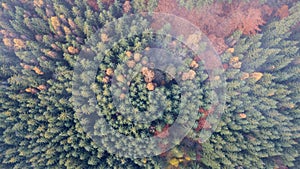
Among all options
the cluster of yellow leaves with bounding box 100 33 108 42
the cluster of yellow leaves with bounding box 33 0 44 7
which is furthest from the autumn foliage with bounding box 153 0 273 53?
the cluster of yellow leaves with bounding box 33 0 44 7

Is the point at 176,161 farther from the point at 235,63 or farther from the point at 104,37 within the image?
the point at 104,37

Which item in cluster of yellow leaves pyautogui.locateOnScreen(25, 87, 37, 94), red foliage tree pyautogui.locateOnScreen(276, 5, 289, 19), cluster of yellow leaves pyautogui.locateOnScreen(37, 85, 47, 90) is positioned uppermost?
red foliage tree pyautogui.locateOnScreen(276, 5, 289, 19)

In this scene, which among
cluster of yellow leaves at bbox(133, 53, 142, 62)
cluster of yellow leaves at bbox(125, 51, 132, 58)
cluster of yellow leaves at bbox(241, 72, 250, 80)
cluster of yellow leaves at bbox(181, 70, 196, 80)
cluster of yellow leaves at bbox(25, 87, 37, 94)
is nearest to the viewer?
cluster of yellow leaves at bbox(133, 53, 142, 62)

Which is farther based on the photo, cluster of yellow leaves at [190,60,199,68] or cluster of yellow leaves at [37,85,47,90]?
cluster of yellow leaves at [37,85,47,90]

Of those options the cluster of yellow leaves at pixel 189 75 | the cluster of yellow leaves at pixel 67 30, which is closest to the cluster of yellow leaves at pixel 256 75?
the cluster of yellow leaves at pixel 189 75

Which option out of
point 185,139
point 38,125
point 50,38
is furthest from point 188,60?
point 38,125

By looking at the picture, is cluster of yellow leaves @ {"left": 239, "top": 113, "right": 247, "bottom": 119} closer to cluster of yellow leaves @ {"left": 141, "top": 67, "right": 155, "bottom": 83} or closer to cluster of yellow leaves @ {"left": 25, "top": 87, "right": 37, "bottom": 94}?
cluster of yellow leaves @ {"left": 141, "top": 67, "right": 155, "bottom": 83}

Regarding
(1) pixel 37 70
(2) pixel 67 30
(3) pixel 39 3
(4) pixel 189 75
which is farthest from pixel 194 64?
(3) pixel 39 3

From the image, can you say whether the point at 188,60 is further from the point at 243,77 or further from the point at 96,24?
the point at 96,24
